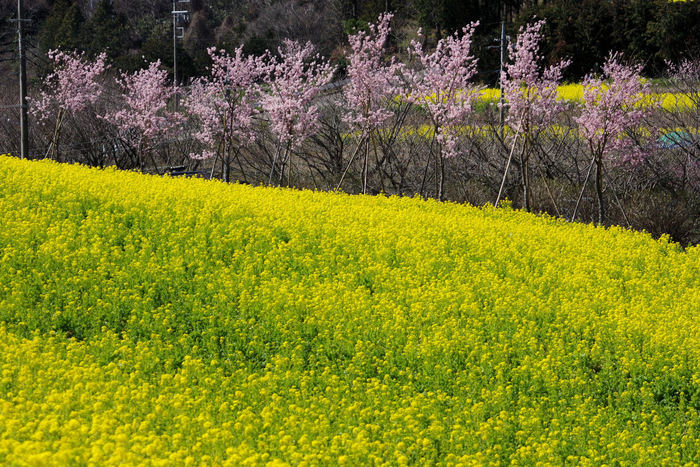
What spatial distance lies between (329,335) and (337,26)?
40.8 metres

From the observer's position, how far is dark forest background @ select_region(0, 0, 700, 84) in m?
32.5

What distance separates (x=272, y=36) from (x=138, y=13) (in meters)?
18.5

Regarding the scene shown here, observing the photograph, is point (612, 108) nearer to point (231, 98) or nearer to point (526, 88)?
point (526, 88)

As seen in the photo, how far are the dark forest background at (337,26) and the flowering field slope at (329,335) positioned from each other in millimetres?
12903

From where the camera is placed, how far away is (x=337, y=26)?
1833 inches

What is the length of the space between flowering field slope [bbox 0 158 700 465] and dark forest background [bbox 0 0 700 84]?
12.9 metres

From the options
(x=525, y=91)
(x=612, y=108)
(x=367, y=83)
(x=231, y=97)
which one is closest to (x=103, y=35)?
(x=231, y=97)

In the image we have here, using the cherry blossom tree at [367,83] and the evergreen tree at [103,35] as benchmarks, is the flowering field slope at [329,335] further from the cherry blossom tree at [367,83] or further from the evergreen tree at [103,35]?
the evergreen tree at [103,35]

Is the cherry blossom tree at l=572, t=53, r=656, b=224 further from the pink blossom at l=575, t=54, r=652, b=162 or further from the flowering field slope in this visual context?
the flowering field slope

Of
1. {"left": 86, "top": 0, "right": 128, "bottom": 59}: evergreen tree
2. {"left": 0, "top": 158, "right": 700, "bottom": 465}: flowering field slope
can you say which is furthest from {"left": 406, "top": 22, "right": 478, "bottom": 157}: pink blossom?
{"left": 86, "top": 0, "right": 128, "bottom": 59}: evergreen tree

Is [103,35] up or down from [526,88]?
up

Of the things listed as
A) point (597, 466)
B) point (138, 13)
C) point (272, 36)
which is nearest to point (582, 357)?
point (597, 466)

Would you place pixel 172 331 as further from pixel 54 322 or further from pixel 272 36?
pixel 272 36

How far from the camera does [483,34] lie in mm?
39125
